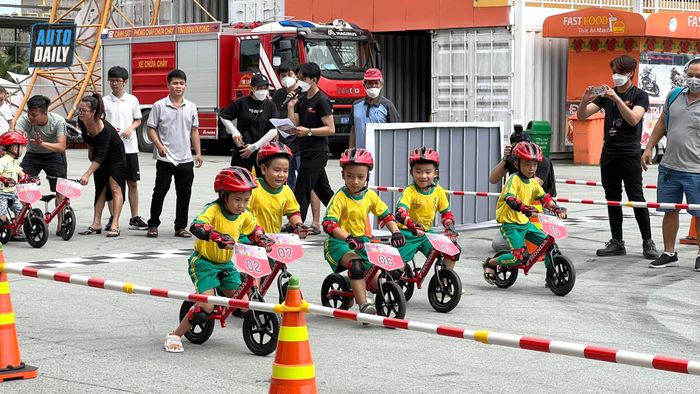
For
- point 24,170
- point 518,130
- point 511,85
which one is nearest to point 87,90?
point 511,85

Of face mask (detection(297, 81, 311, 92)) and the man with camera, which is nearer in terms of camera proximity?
the man with camera

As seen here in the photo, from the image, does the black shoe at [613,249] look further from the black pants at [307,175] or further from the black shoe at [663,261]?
the black pants at [307,175]

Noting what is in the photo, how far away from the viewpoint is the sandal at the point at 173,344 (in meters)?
7.85

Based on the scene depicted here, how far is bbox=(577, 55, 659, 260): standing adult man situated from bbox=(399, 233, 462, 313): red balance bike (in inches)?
142

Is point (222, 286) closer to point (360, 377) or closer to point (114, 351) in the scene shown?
point (114, 351)

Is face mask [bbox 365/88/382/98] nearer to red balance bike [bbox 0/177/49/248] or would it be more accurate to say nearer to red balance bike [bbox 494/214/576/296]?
red balance bike [bbox 0/177/49/248]

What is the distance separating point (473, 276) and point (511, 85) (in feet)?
56.9

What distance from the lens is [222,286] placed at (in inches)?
318

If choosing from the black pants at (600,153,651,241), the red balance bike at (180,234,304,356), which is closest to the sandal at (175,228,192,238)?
the black pants at (600,153,651,241)

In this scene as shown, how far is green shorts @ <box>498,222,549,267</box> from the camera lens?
10.4 m

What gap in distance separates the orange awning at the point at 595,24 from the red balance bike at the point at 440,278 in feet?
60.9

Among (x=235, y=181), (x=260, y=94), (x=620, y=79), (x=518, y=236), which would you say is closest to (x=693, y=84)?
(x=620, y=79)

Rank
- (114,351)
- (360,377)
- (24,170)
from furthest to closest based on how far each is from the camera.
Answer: (24,170) < (114,351) < (360,377)

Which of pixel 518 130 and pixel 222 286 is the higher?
pixel 518 130
